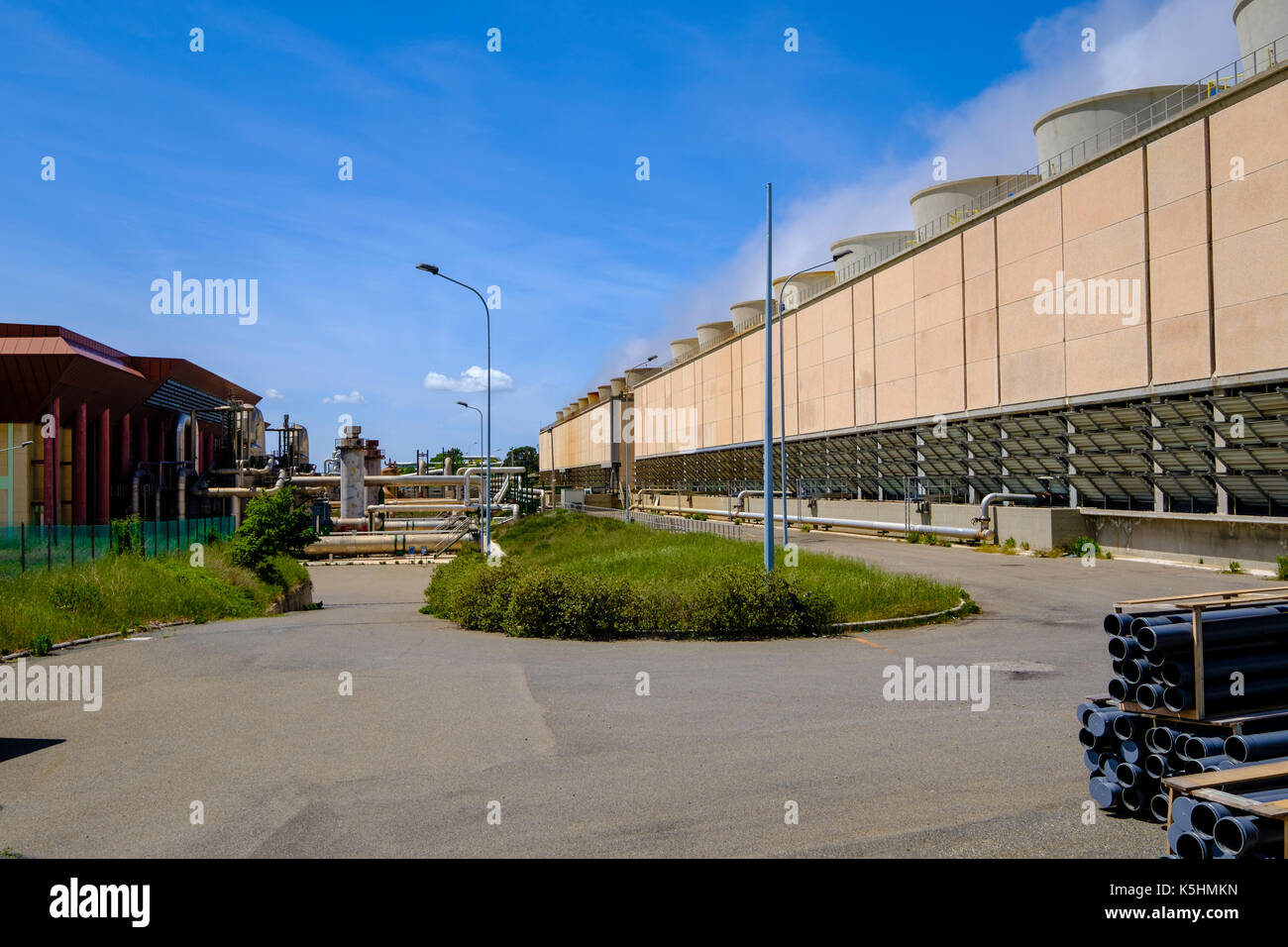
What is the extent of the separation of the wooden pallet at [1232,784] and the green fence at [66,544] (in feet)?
63.2

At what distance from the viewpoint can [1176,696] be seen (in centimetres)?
541

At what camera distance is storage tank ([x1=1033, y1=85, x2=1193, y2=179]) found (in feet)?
96.5

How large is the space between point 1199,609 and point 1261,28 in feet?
93.4

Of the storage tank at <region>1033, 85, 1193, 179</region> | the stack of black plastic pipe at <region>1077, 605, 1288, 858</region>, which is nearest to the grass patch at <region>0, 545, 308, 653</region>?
the stack of black plastic pipe at <region>1077, 605, 1288, 858</region>

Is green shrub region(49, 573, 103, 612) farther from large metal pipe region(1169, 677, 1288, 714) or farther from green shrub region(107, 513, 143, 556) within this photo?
large metal pipe region(1169, 677, 1288, 714)

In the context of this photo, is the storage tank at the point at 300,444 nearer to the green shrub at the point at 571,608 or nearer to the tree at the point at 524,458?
the green shrub at the point at 571,608

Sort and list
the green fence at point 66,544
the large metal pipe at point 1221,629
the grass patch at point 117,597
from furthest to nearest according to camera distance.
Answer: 1. the green fence at point 66,544
2. the grass patch at point 117,597
3. the large metal pipe at point 1221,629

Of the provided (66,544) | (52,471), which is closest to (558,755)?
(66,544)

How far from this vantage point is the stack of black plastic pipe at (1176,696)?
5316 mm

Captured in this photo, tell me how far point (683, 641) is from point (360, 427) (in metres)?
44.1

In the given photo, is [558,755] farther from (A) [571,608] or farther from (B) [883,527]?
(B) [883,527]

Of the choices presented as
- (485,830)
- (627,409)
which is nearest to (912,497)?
(485,830)

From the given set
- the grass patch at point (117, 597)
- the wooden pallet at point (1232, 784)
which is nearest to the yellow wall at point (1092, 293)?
the wooden pallet at point (1232, 784)
